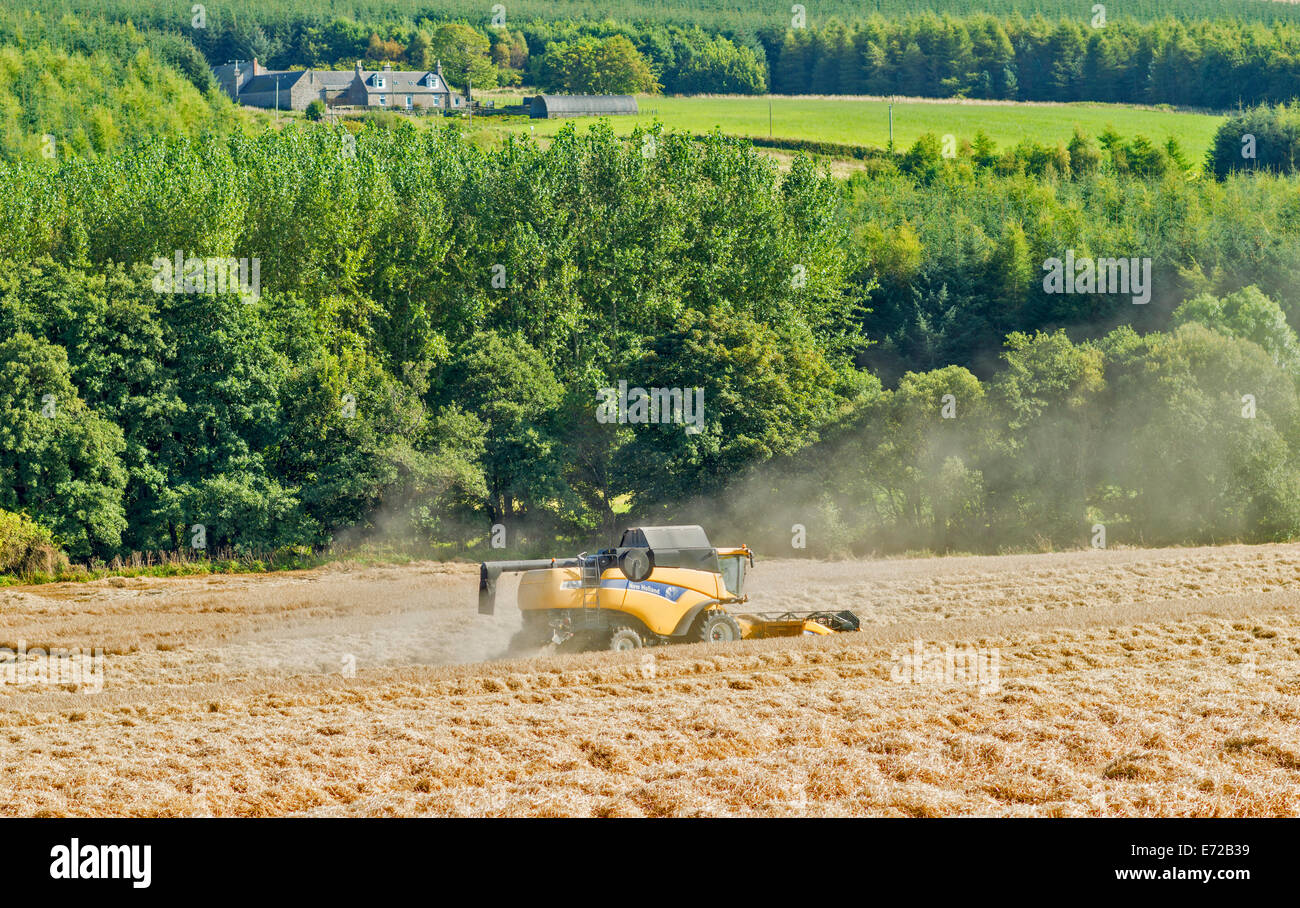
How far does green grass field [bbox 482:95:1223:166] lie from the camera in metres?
108

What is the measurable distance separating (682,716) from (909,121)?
354 ft

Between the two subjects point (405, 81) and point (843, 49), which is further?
point (843, 49)

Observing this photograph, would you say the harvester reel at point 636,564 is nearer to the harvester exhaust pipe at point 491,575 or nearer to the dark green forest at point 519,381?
the harvester exhaust pipe at point 491,575

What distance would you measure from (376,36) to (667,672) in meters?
166

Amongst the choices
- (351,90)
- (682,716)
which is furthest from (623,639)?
(351,90)

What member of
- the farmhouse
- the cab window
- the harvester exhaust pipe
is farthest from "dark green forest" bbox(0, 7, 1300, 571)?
the farmhouse

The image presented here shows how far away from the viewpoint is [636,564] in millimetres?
20547

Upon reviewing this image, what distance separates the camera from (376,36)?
17000 centimetres

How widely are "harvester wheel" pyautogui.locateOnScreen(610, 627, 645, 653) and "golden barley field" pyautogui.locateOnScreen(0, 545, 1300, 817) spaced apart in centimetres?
55

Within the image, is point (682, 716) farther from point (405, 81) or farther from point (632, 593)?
point (405, 81)

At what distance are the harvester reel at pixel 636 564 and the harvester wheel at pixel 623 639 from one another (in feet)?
2.87

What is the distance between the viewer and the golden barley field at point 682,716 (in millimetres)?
12352

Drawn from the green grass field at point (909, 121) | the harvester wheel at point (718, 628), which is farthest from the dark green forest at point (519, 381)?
the green grass field at point (909, 121)

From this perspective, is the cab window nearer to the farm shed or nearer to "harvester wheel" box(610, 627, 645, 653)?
"harvester wheel" box(610, 627, 645, 653)
